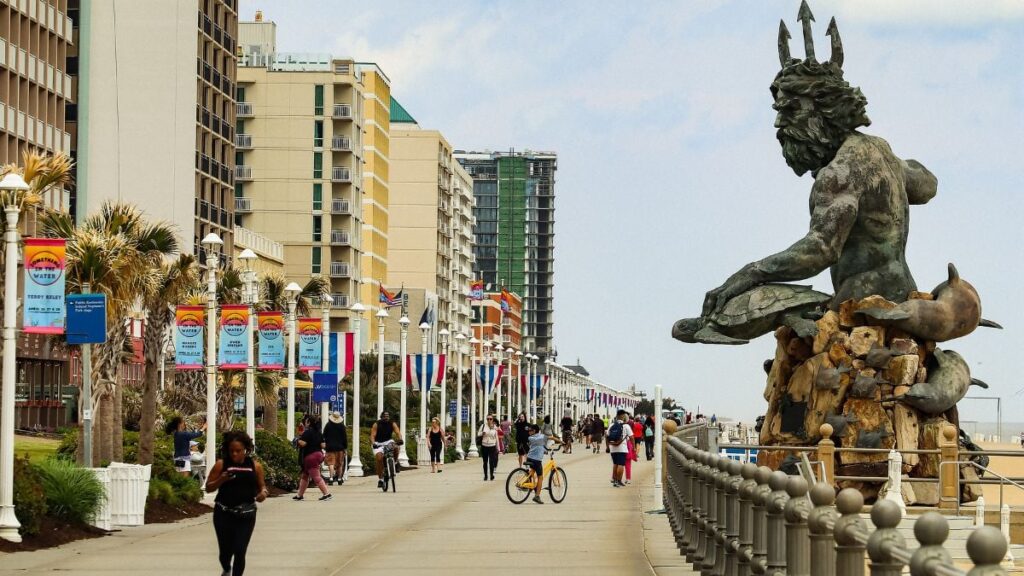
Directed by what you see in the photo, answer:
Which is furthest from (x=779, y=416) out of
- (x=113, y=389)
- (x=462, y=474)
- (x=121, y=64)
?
(x=121, y=64)

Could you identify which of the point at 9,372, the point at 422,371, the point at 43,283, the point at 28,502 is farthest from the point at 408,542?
the point at 422,371

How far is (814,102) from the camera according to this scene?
76.6 ft

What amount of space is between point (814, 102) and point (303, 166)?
358ft

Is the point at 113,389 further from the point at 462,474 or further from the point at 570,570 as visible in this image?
the point at 570,570

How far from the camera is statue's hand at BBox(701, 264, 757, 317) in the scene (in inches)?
941

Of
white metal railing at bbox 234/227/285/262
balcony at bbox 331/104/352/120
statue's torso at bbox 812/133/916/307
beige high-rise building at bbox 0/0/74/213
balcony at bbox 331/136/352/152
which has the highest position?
balcony at bbox 331/104/352/120

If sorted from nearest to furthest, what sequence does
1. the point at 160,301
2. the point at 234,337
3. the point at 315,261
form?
the point at 234,337, the point at 160,301, the point at 315,261

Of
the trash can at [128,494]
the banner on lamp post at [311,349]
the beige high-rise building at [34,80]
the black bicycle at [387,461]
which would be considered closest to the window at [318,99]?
the beige high-rise building at [34,80]

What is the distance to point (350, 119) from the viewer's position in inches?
5113

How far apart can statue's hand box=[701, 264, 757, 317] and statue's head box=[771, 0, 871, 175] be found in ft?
5.44

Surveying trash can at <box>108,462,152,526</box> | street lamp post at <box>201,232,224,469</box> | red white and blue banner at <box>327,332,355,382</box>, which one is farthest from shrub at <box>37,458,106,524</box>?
red white and blue banner at <box>327,332,355,382</box>

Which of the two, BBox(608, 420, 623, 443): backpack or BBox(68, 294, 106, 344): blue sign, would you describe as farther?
BBox(608, 420, 623, 443): backpack

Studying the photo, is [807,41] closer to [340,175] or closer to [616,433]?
[616,433]

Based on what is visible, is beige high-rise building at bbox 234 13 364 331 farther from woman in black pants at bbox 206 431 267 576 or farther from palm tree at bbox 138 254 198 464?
woman in black pants at bbox 206 431 267 576
